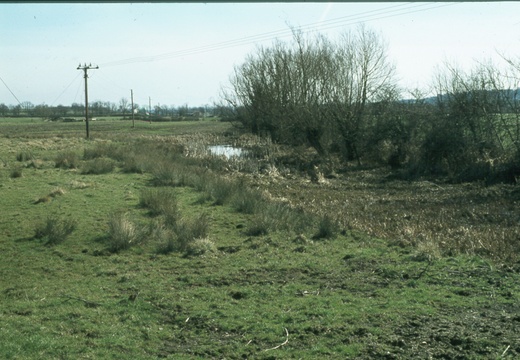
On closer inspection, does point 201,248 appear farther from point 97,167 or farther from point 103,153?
point 103,153

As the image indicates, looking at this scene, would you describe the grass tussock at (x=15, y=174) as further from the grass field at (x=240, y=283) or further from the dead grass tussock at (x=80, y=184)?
the grass field at (x=240, y=283)

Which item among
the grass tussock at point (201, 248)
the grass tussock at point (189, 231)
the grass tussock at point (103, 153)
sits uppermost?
the grass tussock at point (103, 153)

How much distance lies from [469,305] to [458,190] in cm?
1705

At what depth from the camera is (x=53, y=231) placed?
1555 cm

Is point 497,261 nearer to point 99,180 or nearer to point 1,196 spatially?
point 1,196

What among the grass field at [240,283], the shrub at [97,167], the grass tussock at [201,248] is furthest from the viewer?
the shrub at [97,167]

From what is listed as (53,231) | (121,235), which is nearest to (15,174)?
(53,231)

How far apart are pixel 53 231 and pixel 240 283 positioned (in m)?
6.38

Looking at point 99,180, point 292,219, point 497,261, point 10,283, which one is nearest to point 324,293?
point 497,261

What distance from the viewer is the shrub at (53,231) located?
50.2 ft

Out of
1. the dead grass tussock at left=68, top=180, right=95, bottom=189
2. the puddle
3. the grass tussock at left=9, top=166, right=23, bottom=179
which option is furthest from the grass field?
the puddle

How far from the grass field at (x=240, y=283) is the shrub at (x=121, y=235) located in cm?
4

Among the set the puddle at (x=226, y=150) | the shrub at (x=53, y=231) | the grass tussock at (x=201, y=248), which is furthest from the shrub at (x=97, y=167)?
the grass tussock at (x=201, y=248)

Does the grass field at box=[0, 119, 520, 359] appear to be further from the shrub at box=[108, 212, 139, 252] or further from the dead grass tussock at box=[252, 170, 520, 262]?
the dead grass tussock at box=[252, 170, 520, 262]
